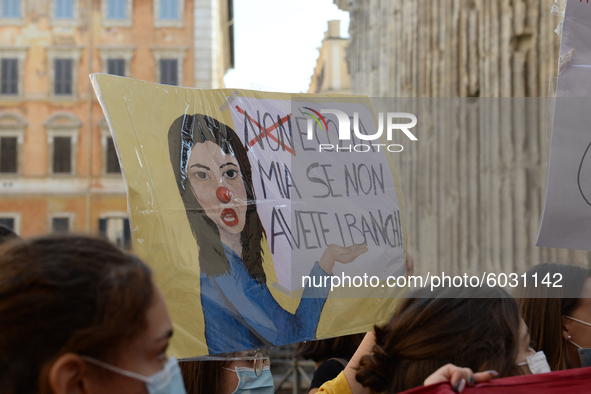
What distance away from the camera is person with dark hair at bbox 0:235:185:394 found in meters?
1.08

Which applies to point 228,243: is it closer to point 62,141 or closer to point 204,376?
point 204,376

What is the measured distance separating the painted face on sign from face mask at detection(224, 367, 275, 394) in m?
0.49

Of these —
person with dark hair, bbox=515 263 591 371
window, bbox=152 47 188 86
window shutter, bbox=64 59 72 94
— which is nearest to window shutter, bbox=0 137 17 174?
window shutter, bbox=64 59 72 94

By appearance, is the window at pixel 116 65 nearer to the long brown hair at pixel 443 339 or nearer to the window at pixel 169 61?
the window at pixel 169 61

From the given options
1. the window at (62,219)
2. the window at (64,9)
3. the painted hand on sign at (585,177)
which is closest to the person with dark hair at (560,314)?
the painted hand on sign at (585,177)

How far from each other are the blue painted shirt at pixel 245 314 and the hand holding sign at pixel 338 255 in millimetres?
145

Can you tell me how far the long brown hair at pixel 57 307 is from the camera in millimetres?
1081

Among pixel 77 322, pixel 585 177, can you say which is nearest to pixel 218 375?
pixel 77 322

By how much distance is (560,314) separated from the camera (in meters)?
2.22

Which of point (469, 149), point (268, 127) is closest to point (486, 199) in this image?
point (469, 149)

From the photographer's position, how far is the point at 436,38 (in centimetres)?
643

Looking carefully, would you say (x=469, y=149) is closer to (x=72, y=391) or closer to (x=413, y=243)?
(x=413, y=243)

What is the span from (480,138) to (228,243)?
3383 millimetres

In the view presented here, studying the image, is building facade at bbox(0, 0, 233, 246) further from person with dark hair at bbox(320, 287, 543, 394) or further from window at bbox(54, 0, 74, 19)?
person with dark hair at bbox(320, 287, 543, 394)
